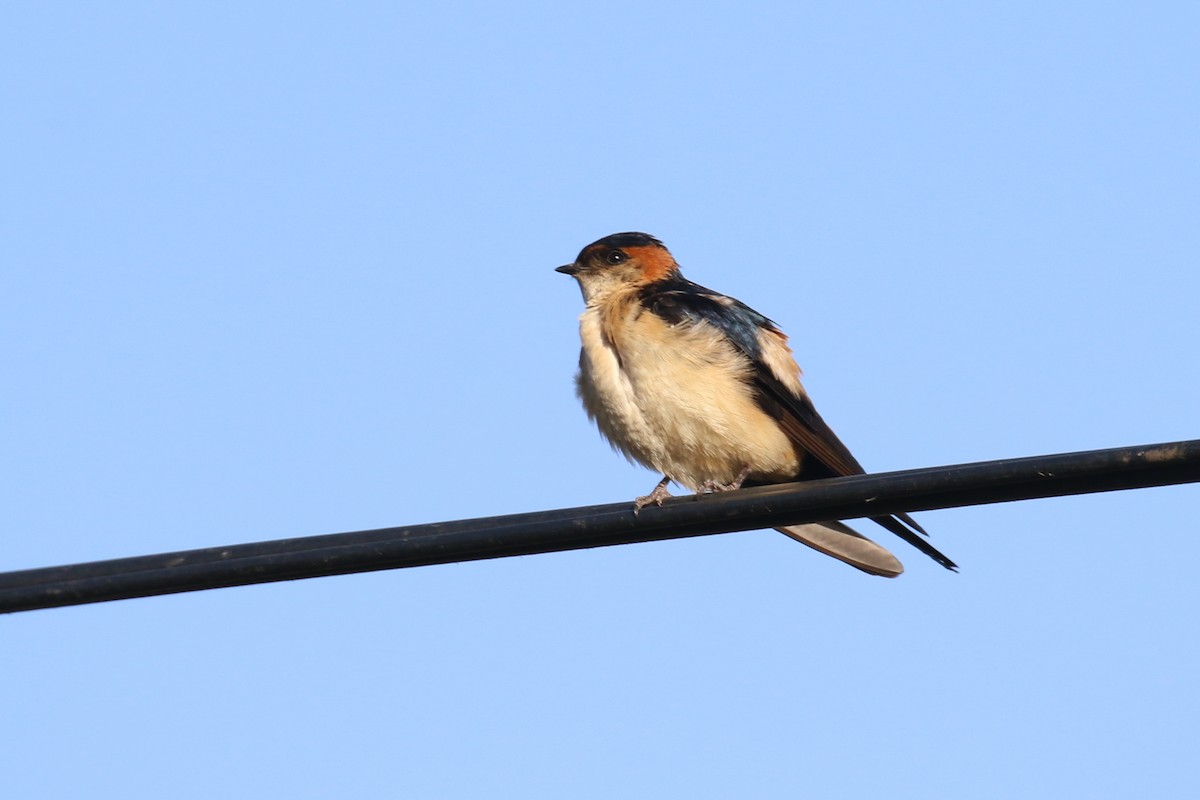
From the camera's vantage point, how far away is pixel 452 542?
4832 millimetres

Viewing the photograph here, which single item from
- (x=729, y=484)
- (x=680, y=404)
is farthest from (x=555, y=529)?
(x=729, y=484)

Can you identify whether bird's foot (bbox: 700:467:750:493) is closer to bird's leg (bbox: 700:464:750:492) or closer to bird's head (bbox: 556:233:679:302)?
bird's leg (bbox: 700:464:750:492)

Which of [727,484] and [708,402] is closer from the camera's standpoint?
[708,402]

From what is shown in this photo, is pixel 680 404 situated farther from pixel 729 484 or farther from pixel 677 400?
pixel 729 484

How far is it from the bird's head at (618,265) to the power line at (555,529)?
163 inches

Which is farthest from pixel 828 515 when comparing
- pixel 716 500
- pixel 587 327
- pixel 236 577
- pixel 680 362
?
pixel 587 327

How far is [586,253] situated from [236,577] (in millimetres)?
4898

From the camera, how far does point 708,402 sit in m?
7.66

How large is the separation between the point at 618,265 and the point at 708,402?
5.84 feet

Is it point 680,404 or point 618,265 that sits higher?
point 618,265

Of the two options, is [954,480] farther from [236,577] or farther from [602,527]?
[236,577]

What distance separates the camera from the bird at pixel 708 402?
7629 mm

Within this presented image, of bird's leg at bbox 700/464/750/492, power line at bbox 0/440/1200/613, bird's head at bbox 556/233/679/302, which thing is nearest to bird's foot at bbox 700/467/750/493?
bird's leg at bbox 700/464/750/492

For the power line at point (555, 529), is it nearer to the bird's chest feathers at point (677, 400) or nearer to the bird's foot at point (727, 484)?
the bird's chest feathers at point (677, 400)
